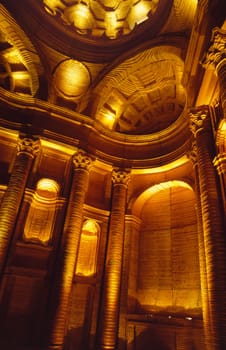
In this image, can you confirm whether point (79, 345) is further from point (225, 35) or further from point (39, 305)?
point (225, 35)

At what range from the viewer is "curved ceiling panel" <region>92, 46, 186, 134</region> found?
41.8ft

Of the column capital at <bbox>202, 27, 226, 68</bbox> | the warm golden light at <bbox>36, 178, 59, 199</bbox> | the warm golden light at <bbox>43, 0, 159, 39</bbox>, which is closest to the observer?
the column capital at <bbox>202, 27, 226, 68</bbox>

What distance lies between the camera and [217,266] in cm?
697

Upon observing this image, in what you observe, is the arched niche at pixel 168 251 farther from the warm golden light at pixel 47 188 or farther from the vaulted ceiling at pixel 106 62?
the warm golden light at pixel 47 188

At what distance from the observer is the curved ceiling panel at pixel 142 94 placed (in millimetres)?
12742

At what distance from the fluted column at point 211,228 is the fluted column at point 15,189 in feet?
21.2

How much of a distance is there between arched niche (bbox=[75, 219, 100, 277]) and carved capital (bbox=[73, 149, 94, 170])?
239 cm

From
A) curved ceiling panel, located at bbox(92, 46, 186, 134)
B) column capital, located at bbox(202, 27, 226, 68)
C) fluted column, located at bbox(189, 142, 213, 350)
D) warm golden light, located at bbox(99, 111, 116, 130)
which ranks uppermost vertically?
curved ceiling panel, located at bbox(92, 46, 186, 134)

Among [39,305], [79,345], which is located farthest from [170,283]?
[39,305]

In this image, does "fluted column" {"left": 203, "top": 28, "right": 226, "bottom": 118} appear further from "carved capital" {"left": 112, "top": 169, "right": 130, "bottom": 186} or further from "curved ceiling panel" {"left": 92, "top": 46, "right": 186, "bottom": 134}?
"carved capital" {"left": 112, "top": 169, "right": 130, "bottom": 186}

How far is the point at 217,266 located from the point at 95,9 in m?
15.3

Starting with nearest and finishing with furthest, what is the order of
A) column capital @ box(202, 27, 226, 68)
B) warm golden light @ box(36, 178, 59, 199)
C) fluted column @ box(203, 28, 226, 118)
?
1. fluted column @ box(203, 28, 226, 118)
2. column capital @ box(202, 27, 226, 68)
3. warm golden light @ box(36, 178, 59, 199)

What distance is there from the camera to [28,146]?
35.9 feet

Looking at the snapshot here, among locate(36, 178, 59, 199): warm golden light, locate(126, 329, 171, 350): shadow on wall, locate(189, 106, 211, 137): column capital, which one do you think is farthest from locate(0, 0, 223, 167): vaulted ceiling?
locate(126, 329, 171, 350): shadow on wall
